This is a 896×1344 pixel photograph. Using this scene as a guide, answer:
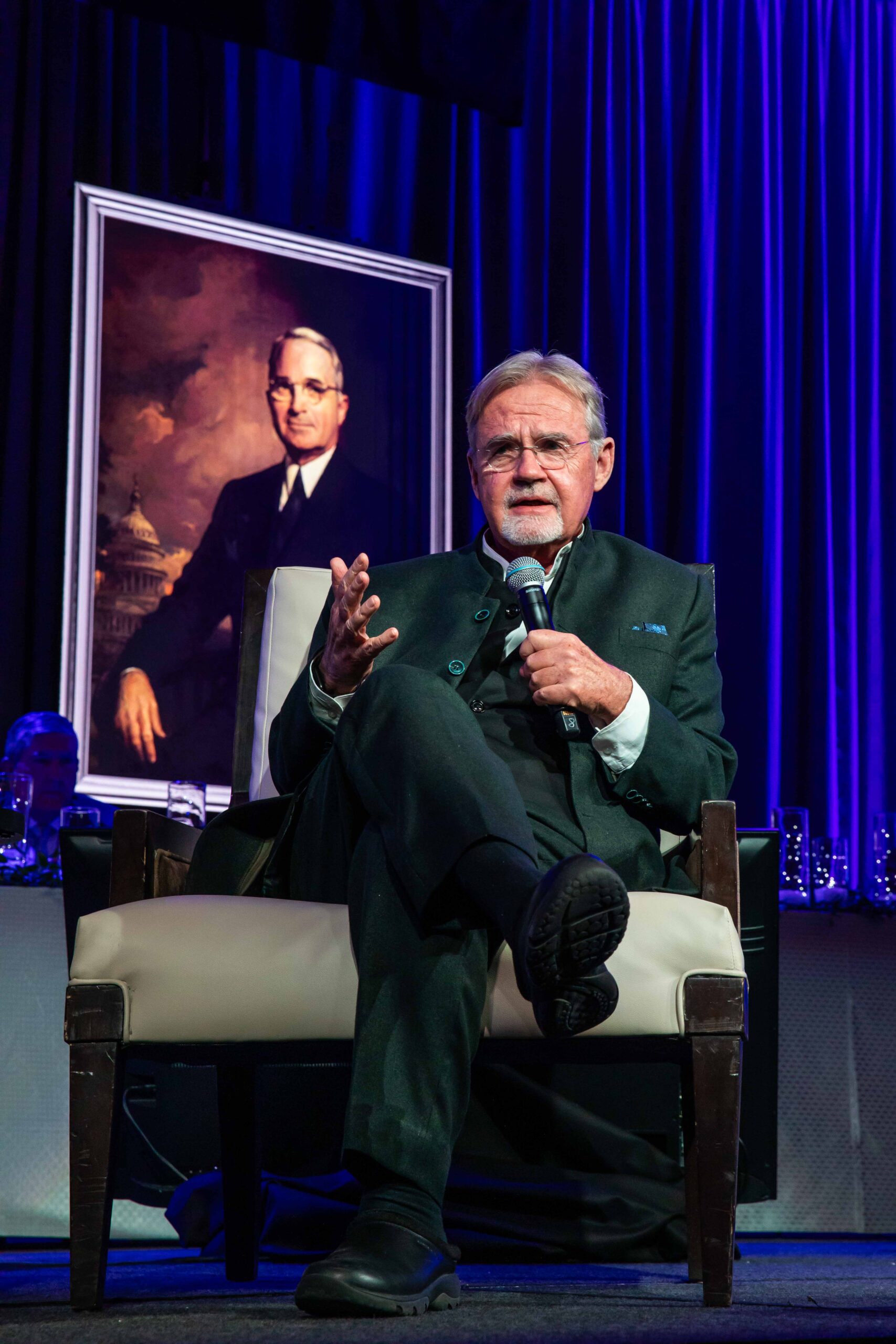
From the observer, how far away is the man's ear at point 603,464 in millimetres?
2221

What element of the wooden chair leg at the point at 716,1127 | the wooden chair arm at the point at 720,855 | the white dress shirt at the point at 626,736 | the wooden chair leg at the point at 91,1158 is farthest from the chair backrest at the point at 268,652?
the wooden chair leg at the point at 716,1127

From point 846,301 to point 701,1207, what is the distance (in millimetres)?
3347

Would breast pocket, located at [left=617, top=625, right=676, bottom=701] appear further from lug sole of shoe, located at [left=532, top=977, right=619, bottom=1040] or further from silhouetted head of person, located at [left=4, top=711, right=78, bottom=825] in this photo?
silhouetted head of person, located at [left=4, top=711, right=78, bottom=825]

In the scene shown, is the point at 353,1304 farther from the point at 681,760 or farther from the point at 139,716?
the point at 139,716

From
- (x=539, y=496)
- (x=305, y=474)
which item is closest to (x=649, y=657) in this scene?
(x=539, y=496)

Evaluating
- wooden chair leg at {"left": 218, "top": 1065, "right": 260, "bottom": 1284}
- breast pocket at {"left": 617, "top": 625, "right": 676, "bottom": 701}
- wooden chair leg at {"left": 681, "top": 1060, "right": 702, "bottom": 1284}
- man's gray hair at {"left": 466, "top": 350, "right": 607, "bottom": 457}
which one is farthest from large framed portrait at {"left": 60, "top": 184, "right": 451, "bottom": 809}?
wooden chair leg at {"left": 681, "top": 1060, "right": 702, "bottom": 1284}

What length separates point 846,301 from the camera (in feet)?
14.1

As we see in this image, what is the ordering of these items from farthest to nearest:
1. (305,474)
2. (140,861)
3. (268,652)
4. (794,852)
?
(305,474)
(794,852)
(268,652)
(140,861)

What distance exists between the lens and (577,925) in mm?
1267

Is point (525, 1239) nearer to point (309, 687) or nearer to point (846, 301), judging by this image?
point (309, 687)

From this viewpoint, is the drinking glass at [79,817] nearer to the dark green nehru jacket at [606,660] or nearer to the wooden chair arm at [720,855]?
the dark green nehru jacket at [606,660]

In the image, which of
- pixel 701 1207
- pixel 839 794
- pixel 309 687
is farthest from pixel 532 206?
pixel 701 1207

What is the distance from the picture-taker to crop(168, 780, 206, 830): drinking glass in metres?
2.78

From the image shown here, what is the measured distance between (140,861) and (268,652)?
655mm
